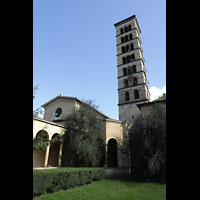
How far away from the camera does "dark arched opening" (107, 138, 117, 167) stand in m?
19.2

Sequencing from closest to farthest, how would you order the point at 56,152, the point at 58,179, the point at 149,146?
the point at 58,179 < the point at 149,146 < the point at 56,152

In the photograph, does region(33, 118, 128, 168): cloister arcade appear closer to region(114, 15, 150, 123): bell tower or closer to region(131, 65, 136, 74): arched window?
region(114, 15, 150, 123): bell tower

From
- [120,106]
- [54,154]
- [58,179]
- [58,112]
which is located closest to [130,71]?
[120,106]

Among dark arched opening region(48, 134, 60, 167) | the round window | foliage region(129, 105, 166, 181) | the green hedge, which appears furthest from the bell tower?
the green hedge

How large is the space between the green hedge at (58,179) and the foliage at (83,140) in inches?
119

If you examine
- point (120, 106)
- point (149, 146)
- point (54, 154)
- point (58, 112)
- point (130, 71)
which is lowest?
point (54, 154)

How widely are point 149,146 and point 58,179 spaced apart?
28.2 feet

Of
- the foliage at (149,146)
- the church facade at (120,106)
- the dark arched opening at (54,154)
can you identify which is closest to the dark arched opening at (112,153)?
the church facade at (120,106)

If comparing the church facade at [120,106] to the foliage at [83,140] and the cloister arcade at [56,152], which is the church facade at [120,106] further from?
the foliage at [83,140]

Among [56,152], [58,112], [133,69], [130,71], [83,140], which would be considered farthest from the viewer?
[130,71]

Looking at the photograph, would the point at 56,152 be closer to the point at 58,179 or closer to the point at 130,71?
the point at 58,179

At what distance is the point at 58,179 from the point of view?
9.38 m

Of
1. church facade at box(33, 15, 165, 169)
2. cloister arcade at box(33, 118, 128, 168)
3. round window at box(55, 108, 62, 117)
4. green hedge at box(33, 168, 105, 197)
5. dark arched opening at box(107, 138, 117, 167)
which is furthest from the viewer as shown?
round window at box(55, 108, 62, 117)
